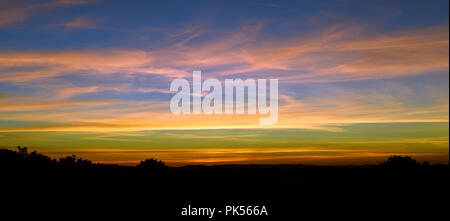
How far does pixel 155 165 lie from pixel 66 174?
9933 millimetres

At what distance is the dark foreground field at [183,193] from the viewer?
28.9m

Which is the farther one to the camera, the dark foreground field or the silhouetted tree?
the silhouetted tree

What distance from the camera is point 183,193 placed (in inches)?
1415

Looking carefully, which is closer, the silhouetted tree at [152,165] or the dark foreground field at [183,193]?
the dark foreground field at [183,193]

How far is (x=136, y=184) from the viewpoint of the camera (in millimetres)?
38656

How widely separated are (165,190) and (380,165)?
23191 millimetres

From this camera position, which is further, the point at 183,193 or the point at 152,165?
the point at 152,165

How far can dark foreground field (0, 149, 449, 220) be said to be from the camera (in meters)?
28.9
